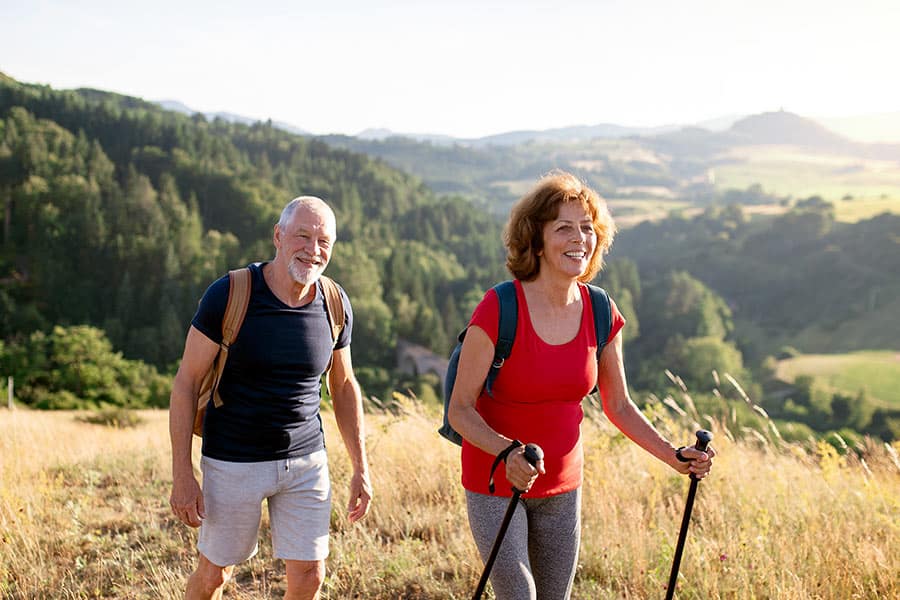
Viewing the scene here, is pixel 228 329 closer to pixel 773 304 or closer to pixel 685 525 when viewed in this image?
pixel 685 525

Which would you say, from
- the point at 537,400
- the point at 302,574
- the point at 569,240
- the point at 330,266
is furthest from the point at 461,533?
the point at 330,266

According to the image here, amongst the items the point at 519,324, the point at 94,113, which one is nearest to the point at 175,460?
the point at 519,324

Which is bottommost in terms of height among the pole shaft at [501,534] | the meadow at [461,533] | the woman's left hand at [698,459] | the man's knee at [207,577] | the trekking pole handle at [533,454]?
the meadow at [461,533]

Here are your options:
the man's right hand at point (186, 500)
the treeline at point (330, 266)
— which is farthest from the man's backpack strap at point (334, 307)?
the treeline at point (330, 266)

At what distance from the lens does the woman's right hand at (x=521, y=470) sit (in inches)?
86.0

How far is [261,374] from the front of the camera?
2697 millimetres

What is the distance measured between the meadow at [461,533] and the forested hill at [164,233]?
6598 cm

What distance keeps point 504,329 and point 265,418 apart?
3.06 feet

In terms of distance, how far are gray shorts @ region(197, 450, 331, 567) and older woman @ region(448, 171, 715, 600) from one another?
2.03 ft

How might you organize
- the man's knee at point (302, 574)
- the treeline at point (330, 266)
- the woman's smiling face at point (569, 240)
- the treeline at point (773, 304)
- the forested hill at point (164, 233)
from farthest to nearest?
1. the forested hill at point (164, 233)
2. the treeline at point (773, 304)
3. the treeline at point (330, 266)
4. the man's knee at point (302, 574)
5. the woman's smiling face at point (569, 240)

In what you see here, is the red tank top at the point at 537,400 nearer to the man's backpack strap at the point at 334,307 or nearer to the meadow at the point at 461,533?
the man's backpack strap at the point at 334,307

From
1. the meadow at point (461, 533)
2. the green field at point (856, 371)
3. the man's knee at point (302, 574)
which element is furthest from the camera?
the green field at point (856, 371)

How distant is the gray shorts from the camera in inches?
106

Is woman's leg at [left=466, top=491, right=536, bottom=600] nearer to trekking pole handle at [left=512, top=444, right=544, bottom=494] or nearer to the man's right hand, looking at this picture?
trekking pole handle at [left=512, top=444, right=544, bottom=494]
